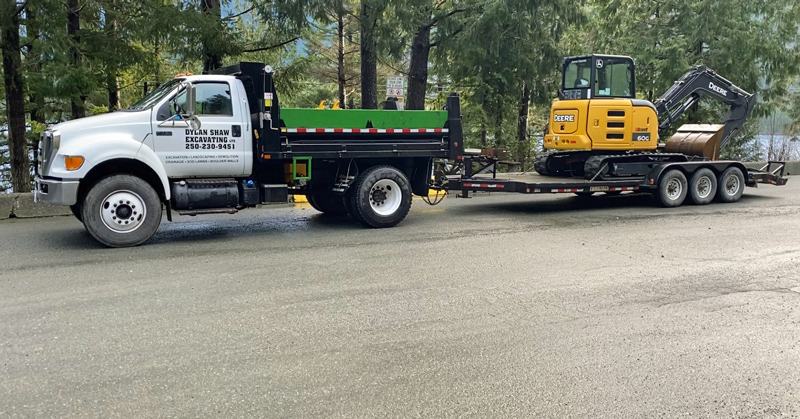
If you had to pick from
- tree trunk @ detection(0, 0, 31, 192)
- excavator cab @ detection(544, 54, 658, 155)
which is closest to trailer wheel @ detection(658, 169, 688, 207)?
excavator cab @ detection(544, 54, 658, 155)

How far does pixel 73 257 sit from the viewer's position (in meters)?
7.84

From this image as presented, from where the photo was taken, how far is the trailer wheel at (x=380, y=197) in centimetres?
1023

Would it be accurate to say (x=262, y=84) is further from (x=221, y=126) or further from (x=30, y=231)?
(x=30, y=231)

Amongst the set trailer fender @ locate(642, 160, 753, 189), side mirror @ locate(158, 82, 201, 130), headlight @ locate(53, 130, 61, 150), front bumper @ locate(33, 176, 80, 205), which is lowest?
front bumper @ locate(33, 176, 80, 205)

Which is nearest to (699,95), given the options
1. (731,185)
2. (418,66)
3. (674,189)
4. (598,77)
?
(731,185)

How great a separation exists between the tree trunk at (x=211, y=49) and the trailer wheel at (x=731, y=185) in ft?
34.7

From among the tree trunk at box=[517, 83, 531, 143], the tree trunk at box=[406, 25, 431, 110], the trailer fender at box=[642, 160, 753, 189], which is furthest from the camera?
the tree trunk at box=[517, 83, 531, 143]

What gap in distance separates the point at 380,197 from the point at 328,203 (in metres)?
1.32

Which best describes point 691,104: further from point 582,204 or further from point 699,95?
point 582,204

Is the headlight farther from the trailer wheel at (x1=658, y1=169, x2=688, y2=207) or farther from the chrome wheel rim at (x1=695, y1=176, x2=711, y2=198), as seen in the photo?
the chrome wheel rim at (x1=695, y1=176, x2=711, y2=198)

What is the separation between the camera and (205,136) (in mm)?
9188

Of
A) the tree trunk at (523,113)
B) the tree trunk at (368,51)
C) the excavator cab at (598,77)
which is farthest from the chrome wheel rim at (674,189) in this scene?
the tree trunk at (368,51)

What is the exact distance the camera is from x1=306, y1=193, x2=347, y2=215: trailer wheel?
11.4 m

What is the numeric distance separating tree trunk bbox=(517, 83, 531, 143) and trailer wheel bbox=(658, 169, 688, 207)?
666 cm
